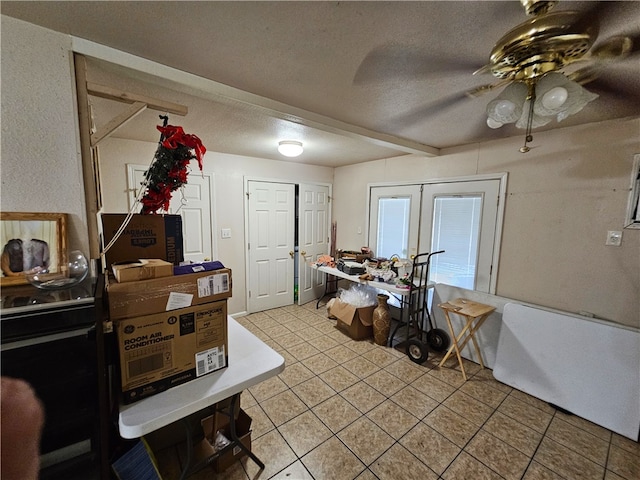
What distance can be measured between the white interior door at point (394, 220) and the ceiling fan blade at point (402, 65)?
203cm

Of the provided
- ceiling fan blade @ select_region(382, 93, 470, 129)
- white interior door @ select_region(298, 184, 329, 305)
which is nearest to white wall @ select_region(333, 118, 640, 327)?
ceiling fan blade @ select_region(382, 93, 470, 129)

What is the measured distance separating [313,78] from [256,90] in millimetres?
388

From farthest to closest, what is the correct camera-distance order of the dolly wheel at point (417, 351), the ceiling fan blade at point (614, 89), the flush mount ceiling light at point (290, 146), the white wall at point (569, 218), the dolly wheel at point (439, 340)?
the dolly wheel at point (439, 340) → the flush mount ceiling light at point (290, 146) → the dolly wheel at point (417, 351) → the white wall at point (569, 218) → the ceiling fan blade at point (614, 89)

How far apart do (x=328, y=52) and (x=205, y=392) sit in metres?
1.60

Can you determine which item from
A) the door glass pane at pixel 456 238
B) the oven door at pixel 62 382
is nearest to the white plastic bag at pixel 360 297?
the door glass pane at pixel 456 238

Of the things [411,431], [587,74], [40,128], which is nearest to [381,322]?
[411,431]

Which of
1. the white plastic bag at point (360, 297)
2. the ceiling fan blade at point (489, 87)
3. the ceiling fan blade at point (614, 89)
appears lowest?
the white plastic bag at point (360, 297)

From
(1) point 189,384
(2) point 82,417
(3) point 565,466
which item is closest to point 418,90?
(1) point 189,384

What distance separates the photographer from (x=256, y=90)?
5.32ft

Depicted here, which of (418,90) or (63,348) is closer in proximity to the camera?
(63,348)

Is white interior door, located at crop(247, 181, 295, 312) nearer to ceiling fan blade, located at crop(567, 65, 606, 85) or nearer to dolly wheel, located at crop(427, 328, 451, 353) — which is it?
dolly wheel, located at crop(427, 328, 451, 353)

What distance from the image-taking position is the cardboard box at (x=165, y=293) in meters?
0.92

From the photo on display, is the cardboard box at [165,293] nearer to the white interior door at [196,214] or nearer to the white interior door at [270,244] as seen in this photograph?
the white interior door at [196,214]

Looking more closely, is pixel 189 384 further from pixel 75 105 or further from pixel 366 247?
pixel 366 247
